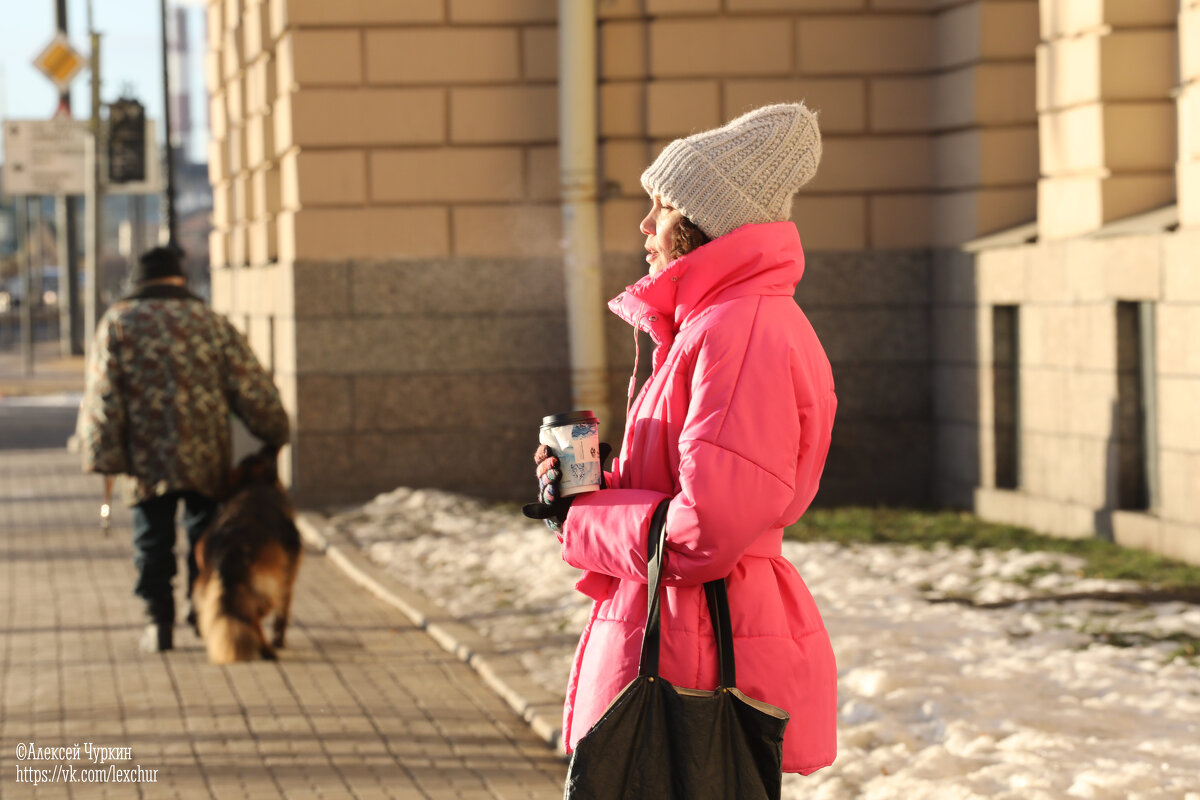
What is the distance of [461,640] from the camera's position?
7266 mm

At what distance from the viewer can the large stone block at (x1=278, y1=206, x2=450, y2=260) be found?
1173 centimetres

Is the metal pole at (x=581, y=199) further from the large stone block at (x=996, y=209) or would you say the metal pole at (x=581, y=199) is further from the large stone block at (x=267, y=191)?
the large stone block at (x=267, y=191)

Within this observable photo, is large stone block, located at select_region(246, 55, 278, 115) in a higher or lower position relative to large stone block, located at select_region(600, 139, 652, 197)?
higher

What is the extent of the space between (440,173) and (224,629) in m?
5.55

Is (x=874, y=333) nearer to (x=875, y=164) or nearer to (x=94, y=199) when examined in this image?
(x=875, y=164)

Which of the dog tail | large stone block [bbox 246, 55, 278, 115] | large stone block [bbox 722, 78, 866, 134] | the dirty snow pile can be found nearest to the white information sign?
large stone block [bbox 246, 55, 278, 115]

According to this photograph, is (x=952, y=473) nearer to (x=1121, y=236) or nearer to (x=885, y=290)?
(x=885, y=290)

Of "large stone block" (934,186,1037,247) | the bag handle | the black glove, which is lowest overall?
the bag handle

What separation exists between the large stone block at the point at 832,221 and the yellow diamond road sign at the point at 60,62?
1203cm

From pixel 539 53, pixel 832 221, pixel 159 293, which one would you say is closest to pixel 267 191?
pixel 539 53

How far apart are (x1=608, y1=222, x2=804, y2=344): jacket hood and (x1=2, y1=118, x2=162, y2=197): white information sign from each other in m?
18.3

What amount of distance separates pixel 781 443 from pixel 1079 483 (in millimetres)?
7186

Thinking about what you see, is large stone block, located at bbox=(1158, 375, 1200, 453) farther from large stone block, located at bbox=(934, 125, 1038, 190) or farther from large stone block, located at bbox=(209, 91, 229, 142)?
large stone block, located at bbox=(209, 91, 229, 142)

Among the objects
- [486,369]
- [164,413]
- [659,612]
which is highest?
[486,369]
